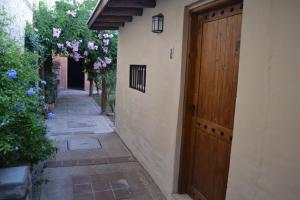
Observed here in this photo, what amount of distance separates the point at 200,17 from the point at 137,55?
257 centimetres

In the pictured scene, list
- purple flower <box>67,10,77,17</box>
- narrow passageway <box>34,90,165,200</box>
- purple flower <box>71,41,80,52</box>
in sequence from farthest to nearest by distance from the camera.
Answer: purple flower <box>71,41,80,52</box> → purple flower <box>67,10,77,17</box> → narrow passageway <box>34,90,165,200</box>

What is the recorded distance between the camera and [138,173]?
514cm

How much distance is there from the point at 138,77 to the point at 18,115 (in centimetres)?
335

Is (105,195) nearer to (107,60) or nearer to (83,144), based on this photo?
(83,144)

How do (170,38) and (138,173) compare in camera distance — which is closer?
(170,38)

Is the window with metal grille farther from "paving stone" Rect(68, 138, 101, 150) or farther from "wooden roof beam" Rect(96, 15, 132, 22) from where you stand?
"paving stone" Rect(68, 138, 101, 150)

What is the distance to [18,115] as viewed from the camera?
3.03 m

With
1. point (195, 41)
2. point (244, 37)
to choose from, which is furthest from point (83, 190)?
point (244, 37)

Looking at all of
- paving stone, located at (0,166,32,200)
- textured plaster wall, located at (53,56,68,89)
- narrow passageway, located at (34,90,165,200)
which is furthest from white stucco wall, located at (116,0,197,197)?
textured plaster wall, located at (53,56,68,89)

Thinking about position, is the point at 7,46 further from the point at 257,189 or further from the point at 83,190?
the point at 257,189

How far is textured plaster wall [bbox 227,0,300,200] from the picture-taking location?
202 centimetres

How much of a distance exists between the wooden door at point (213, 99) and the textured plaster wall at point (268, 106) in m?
0.39

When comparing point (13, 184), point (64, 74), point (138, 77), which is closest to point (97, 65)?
point (138, 77)

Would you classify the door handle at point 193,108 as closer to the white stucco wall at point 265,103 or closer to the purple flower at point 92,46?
the white stucco wall at point 265,103
